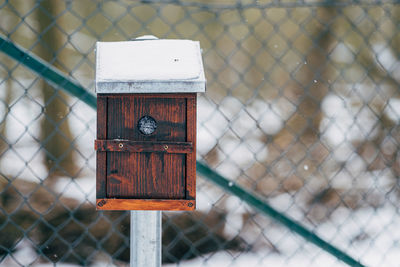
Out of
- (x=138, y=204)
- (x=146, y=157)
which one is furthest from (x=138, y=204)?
(x=146, y=157)

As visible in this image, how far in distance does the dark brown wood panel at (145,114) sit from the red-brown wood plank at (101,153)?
1cm

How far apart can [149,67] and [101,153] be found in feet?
0.72

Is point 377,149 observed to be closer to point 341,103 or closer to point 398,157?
point 398,157

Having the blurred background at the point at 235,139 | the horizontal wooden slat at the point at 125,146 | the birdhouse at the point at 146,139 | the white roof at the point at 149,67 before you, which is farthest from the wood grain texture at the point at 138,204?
the blurred background at the point at 235,139

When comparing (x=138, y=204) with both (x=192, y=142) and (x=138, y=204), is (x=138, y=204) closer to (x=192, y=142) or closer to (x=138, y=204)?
(x=138, y=204)

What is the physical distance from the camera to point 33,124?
9.50 ft

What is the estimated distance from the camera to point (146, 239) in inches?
36.3

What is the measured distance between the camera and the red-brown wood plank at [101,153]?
0.88 metres

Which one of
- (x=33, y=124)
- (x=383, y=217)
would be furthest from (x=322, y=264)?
(x=33, y=124)

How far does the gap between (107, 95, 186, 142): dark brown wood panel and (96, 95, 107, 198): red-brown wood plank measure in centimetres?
1

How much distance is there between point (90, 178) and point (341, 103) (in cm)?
223

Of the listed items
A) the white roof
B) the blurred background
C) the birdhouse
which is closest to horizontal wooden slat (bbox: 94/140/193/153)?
the birdhouse

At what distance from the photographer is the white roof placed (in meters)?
0.83

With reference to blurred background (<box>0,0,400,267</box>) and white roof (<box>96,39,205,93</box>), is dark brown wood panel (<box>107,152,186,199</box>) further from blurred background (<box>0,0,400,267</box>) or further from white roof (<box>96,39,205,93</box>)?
blurred background (<box>0,0,400,267</box>)
